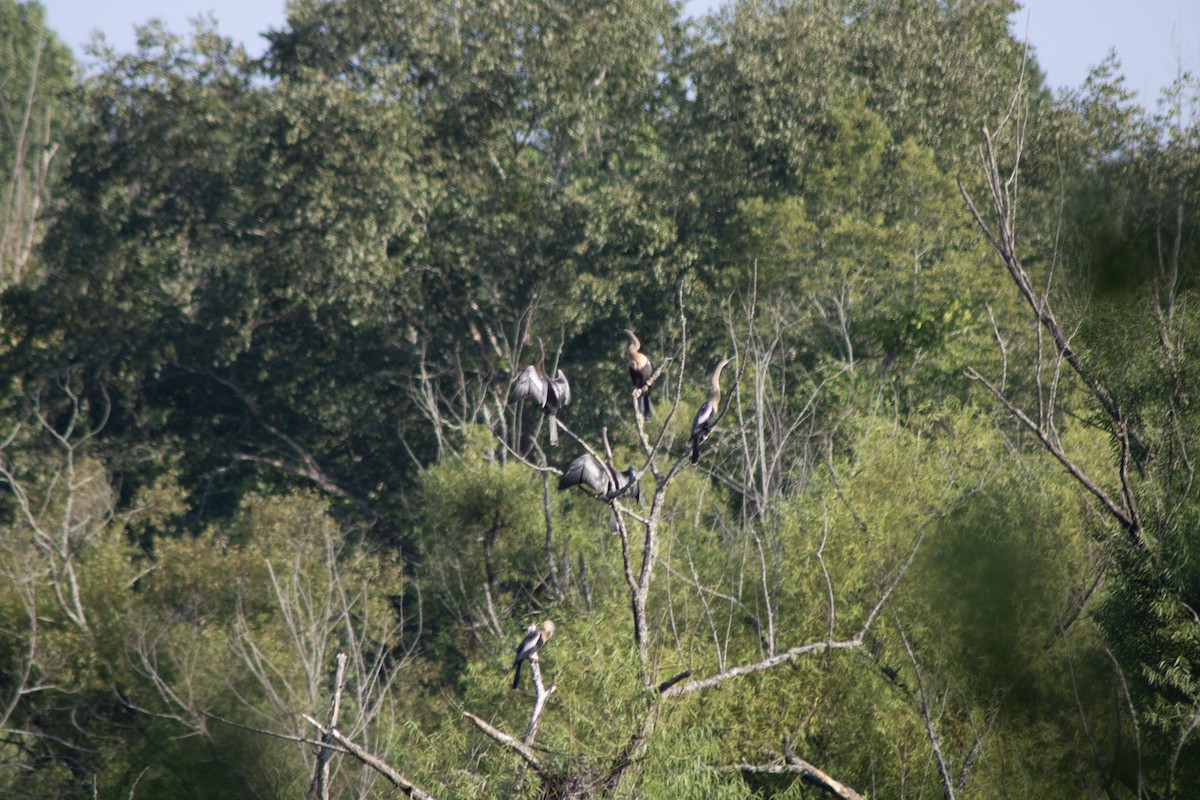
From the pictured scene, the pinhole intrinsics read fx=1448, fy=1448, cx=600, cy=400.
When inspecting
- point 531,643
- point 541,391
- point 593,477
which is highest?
point 541,391

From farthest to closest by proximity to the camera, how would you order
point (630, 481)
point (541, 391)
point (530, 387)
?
point (530, 387), point (541, 391), point (630, 481)

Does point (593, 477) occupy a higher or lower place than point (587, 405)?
lower

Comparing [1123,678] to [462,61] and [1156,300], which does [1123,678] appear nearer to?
[1156,300]

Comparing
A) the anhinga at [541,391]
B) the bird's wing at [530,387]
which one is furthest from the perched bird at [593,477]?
the bird's wing at [530,387]

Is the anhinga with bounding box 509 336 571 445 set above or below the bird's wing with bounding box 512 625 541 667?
above

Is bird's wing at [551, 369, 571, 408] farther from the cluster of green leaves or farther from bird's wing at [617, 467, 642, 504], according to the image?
the cluster of green leaves

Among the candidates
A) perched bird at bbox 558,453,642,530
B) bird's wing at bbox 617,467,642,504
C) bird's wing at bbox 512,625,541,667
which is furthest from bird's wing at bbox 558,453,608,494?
bird's wing at bbox 512,625,541,667

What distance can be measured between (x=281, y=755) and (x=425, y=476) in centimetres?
477

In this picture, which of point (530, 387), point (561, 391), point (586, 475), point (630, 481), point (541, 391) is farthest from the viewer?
point (561, 391)

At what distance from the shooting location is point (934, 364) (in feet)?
67.1

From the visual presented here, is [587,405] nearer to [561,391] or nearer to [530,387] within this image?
[561,391]

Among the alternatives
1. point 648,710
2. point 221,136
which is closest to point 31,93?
point 221,136

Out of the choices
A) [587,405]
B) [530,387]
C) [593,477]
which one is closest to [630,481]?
[593,477]

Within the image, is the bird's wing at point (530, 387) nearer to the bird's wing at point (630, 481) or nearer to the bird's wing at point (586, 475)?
the bird's wing at point (586, 475)
